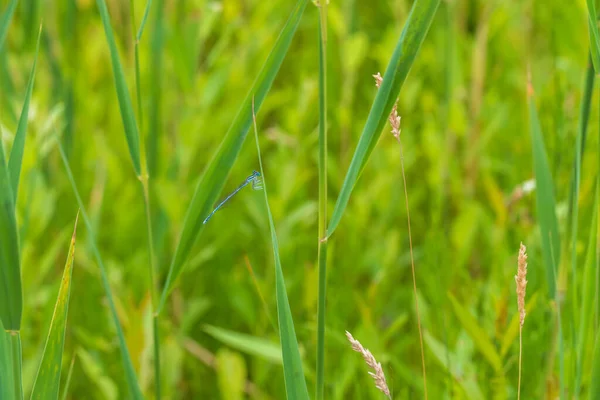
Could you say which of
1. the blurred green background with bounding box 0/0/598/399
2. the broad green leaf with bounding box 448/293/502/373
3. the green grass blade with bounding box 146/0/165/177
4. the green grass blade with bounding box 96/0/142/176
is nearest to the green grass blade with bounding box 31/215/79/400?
the green grass blade with bounding box 96/0/142/176

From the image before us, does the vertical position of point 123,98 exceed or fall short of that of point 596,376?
it exceeds it

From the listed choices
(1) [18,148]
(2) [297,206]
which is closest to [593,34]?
(1) [18,148]

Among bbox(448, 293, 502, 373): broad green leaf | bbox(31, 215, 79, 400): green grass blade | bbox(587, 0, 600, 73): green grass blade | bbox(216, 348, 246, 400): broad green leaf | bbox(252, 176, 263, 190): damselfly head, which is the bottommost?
bbox(216, 348, 246, 400): broad green leaf

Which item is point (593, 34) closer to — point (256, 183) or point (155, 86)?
point (256, 183)

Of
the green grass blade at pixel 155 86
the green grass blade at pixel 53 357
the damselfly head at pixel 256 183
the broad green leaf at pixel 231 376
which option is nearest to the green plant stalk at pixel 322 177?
the damselfly head at pixel 256 183

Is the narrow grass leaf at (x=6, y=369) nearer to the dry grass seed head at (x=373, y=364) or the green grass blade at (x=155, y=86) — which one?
the dry grass seed head at (x=373, y=364)

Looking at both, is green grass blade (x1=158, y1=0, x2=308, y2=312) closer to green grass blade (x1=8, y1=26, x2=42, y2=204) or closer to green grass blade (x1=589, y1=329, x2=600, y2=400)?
green grass blade (x1=8, y1=26, x2=42, y2=204)
